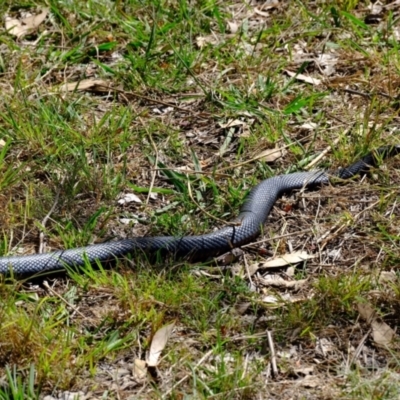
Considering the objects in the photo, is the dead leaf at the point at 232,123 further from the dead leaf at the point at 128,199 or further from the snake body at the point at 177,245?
the dead leaf at the point at 128,199

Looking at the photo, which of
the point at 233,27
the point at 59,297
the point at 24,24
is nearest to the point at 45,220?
the point at 59,297

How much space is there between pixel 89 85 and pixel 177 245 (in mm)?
1891

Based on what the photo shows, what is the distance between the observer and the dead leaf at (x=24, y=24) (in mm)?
6914

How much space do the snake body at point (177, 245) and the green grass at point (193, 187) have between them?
0.09 m

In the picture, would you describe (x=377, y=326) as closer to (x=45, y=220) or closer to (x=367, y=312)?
(x=367, y=312)

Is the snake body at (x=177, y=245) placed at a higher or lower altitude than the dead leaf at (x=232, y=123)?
lower

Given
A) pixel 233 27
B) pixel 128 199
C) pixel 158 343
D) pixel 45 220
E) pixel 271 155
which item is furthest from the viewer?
pixel 233 27

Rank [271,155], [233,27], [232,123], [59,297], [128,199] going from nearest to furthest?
1. [59,297]
2. [128,199]
3. [271,155]
4. [232,123]
5. [233,27]

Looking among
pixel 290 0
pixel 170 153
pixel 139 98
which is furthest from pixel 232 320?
pixel 290 0

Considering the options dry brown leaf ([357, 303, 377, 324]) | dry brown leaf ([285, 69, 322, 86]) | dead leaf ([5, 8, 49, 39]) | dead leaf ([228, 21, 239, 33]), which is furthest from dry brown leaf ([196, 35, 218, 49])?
dry brown leaf ([357, 303, 377, 324])

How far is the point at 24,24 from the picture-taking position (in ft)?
23.0

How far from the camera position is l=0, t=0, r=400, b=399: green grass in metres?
4.20

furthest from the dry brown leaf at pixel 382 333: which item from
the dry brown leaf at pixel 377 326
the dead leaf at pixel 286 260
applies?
the dead leaf at pixel 286 260

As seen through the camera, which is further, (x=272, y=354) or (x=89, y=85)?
(x=89, y=85)
